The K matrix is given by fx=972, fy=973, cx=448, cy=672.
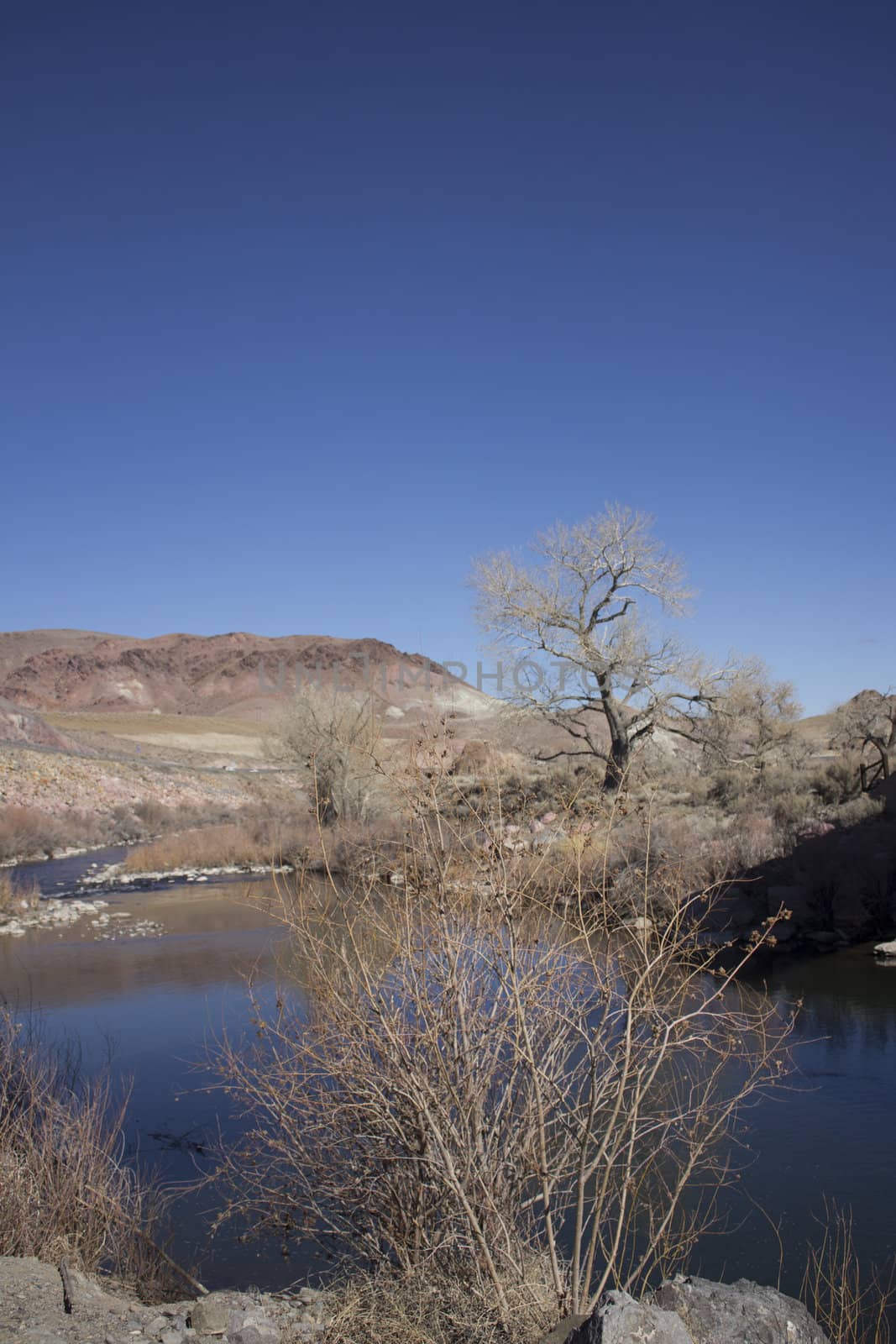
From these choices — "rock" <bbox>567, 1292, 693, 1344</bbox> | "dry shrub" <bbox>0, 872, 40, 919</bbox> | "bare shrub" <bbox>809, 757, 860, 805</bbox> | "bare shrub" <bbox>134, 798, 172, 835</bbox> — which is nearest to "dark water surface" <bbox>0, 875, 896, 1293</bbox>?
"dry shrub" <bbox>0, 872, 40, 919</bbox>

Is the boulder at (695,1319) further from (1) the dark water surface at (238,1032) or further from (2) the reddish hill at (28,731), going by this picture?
(2) the reddish hill at (28,731)

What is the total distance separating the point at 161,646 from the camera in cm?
13800

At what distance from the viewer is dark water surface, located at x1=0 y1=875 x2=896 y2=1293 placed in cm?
614

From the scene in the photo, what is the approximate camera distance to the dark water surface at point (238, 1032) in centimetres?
614

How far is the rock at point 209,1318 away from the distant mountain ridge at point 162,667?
107562mm

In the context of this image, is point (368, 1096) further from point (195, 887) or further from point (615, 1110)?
point (195, 887)

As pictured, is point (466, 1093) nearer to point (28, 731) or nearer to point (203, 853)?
point (203, 853)

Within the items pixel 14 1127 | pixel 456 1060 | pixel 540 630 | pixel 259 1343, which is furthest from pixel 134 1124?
pixel 540 630

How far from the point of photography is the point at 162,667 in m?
132

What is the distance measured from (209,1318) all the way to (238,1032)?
533 centimetres

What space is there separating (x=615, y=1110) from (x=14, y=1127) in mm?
4076

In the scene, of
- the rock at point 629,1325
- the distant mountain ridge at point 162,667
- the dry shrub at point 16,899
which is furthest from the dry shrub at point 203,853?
the distant mountain ridge at point 162,667

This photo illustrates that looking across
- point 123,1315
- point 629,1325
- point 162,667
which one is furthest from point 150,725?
point 629,1325

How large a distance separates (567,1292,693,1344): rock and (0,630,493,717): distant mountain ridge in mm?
109361
